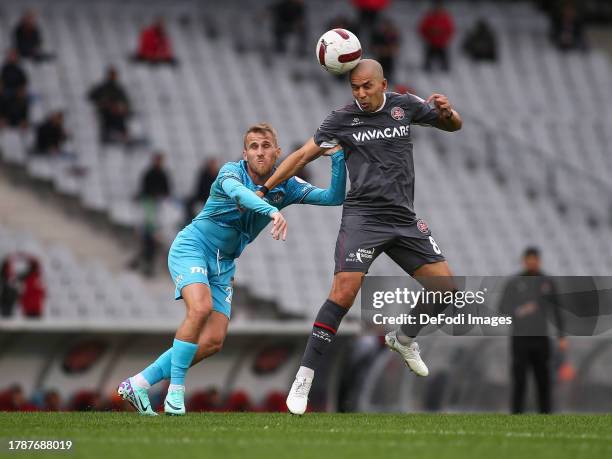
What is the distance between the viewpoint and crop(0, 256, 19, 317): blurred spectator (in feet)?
61.5

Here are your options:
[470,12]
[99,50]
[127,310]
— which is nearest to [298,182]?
[127,310]

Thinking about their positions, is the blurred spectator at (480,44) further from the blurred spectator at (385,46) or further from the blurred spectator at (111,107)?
the blurred spectator at (111,107)

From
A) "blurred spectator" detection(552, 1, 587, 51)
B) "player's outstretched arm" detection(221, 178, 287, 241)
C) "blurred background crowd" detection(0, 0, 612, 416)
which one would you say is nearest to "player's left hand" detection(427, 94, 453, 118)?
"player's outstretched arm" detection(221, 178, 287, 241)

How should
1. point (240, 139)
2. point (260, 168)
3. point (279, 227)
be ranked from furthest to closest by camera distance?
point (240, 139), point (260, 168), point (279, 227)

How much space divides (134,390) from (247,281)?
10759 mm

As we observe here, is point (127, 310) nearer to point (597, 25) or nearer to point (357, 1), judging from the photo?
point (357, 1)

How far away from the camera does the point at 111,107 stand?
2262 cm

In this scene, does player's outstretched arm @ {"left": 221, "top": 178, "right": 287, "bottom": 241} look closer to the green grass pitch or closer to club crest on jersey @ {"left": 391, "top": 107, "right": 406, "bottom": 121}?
club crest on jersey @ {"left": 391, "top": 107, "right": 406, "bottom": 121}

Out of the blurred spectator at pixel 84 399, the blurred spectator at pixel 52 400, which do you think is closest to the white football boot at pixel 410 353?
the blurred spectator at pixel 52 400

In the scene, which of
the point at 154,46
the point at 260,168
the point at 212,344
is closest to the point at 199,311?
the point at 212,344

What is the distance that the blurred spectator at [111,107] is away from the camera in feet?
74.2

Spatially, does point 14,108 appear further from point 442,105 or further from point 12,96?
point 442,105

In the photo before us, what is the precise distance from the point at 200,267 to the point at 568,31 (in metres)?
20.3

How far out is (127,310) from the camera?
66.5ft
